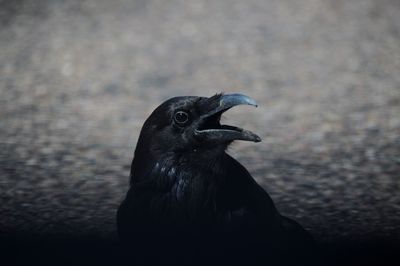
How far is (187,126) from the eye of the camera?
13.4ft

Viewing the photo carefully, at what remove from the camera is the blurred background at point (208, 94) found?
5.64 m

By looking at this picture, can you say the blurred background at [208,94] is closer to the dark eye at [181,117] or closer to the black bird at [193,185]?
the black bird at [193,185]

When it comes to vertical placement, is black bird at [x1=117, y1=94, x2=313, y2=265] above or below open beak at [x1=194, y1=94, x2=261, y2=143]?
below

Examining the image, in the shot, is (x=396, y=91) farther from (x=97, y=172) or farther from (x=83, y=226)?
(x=83, y=226)

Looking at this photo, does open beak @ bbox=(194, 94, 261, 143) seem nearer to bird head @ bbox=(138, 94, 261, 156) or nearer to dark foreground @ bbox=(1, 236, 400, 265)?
bird head @ bbox=(138, 94, 261, 156)

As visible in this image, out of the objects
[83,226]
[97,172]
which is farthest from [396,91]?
[83,226]

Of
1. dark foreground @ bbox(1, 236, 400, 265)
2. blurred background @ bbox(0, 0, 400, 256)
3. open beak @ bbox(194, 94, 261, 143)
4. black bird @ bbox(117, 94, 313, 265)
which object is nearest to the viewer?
open beak @ bbox(194, 94, 261, 143)

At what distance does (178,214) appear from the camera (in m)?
4.08

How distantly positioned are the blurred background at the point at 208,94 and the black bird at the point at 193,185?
3.11ft

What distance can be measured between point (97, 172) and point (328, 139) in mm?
2454

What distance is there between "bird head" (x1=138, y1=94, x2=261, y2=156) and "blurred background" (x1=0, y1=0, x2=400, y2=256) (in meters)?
1.23

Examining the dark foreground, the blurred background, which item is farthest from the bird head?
the blurred background

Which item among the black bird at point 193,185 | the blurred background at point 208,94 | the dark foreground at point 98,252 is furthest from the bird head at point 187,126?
the blurred background at point 208,94

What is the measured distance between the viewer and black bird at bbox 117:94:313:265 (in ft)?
13.3
